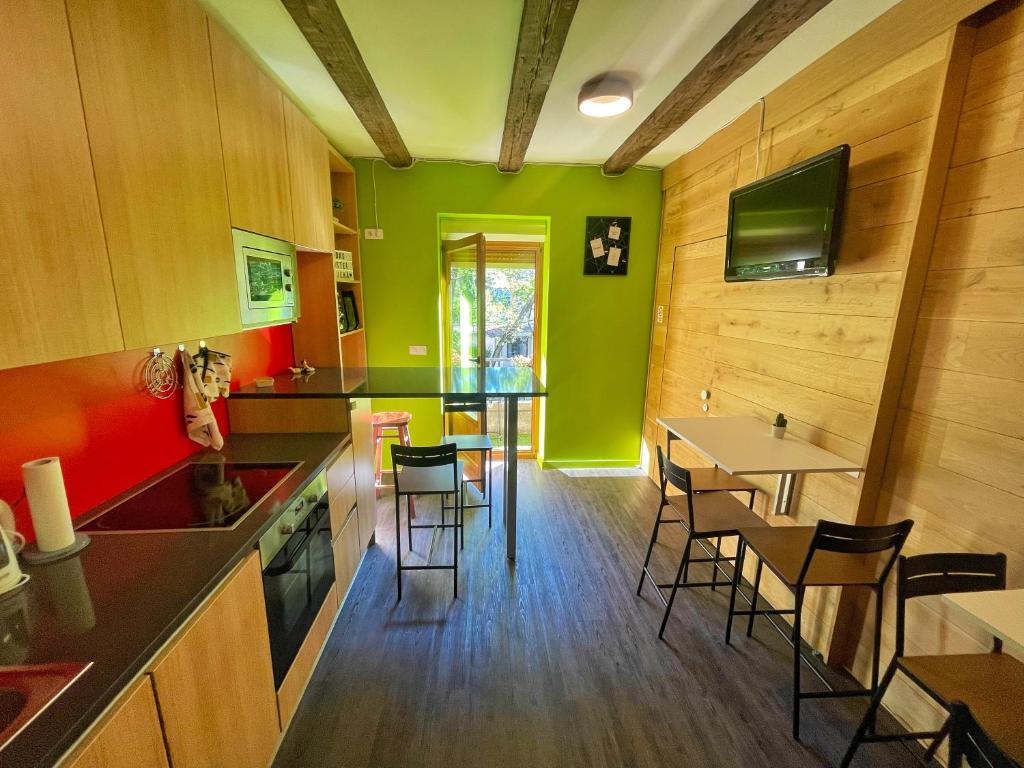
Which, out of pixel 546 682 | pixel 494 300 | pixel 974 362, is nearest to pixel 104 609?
pixel 546 682

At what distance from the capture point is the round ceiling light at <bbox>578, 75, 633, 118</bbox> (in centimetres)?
192

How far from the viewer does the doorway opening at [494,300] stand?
333 centimetres

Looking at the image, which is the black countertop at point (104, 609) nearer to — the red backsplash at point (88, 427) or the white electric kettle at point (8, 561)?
the white electric kettle at point (8, 561)

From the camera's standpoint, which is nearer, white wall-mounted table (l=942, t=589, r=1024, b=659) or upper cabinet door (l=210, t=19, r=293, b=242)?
white wall-mounted table (l=942, t=589, r=1024, b=659)

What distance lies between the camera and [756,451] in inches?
70.3

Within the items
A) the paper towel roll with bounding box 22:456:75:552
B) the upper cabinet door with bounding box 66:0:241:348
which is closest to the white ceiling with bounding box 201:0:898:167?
the upper cabinet door with bounding box 66:0:241:348

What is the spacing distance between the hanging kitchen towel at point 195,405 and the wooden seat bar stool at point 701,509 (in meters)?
2.04

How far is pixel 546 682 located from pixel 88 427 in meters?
1.96

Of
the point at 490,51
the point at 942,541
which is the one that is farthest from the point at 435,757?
the point at 490,51

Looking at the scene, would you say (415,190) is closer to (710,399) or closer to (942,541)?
(710,399)

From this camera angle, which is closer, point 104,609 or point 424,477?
point 104,609

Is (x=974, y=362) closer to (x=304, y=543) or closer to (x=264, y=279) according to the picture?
(x=304, y=543)

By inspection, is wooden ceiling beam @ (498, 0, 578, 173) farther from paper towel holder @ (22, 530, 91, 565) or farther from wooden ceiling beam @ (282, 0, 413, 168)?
paper towel holder @ (22, 530, 91, 565)

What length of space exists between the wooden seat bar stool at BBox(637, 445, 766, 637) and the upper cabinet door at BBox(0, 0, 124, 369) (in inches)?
79.7
